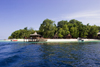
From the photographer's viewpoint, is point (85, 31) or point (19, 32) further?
point (19, 32)

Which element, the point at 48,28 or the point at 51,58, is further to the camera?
the point at 48,28

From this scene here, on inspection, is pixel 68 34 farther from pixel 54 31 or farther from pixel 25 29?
pixel 25 29

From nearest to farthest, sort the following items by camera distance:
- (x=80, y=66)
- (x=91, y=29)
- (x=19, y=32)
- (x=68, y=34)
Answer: (x=80, y=66) → (x=68, y=34) → (x=91, y=29) → (x=19, y=32)

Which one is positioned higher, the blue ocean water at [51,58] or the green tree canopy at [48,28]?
the green tree canopy at [48,28]

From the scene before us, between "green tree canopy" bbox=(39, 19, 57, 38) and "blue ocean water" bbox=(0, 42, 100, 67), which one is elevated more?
"green tree canopy" bbox=(39, 19, 57, 38)

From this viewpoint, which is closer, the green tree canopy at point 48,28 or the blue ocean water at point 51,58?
the blue ocean water at point 51,58

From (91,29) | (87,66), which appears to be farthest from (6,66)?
(91,29)

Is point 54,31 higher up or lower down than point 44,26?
lower down

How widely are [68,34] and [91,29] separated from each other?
46.7 ft

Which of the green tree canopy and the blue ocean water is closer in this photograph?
the blue ocean water

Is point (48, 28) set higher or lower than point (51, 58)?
higher

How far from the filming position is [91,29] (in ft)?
153

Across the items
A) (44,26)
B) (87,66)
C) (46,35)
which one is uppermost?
(44,26)

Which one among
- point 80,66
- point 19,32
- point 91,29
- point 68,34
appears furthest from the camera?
point 19,32
